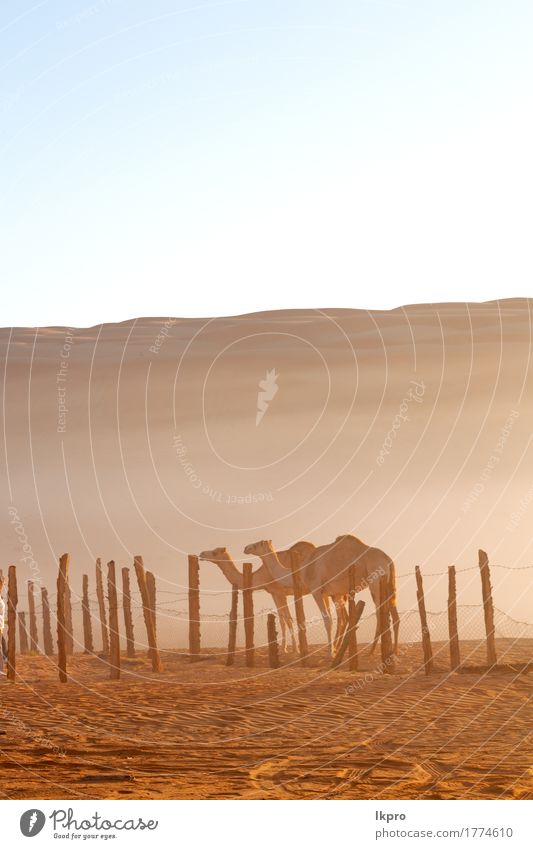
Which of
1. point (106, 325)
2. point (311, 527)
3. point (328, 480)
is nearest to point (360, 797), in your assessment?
point (311, 527)

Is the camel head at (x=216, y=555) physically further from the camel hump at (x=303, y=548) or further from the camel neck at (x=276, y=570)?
the camel hump at (x=303, y=548)

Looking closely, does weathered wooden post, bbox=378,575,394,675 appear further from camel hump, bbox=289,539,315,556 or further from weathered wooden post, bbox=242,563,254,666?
camel hump, bbox=289,539,315,556

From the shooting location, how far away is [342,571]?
26.7 m

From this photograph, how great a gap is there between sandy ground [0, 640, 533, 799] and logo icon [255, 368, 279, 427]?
41198 millimetres

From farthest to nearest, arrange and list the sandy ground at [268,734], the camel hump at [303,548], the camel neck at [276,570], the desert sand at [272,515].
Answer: the camel neck at [276,570], the camel hump at [303,548], the desert sand at [272,515], the sandy ground at [268,734]

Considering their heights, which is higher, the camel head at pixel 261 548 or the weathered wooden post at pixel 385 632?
the camel head at pixel 261 548

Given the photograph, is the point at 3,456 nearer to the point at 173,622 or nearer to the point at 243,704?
the point at 173,622

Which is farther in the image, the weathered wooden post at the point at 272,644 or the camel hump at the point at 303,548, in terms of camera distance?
the camel hump at the point at 303,548

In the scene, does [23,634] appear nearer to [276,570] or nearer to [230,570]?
[230,570]

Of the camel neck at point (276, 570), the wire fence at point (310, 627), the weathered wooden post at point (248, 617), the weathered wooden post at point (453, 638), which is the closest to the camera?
the weathered wooden post at point (453, 638)

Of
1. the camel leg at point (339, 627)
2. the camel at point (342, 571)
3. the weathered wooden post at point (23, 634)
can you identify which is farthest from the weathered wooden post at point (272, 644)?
the weathered wooden post at point (23, 634)
